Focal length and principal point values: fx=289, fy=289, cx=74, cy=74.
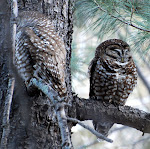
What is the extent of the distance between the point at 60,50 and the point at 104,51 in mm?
989

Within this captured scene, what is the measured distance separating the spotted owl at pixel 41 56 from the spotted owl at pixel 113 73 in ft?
2.74

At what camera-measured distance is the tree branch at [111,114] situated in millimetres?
2484

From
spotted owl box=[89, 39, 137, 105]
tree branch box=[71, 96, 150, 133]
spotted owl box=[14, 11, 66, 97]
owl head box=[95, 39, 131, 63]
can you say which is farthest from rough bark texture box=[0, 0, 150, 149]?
owl head box=[95, 39, 131, 63]

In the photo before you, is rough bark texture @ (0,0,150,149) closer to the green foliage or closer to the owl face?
the green foliage

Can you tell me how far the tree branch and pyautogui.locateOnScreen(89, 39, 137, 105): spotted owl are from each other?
471 millimetres

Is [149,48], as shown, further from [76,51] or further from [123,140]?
[123,140]

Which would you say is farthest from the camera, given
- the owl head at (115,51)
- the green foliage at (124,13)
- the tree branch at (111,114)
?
the owl head at (115,51)

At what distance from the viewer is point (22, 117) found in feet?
7.04

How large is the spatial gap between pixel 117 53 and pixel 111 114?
86 cm

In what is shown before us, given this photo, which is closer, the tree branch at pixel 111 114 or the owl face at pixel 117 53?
the tree branch at pixel 111 114

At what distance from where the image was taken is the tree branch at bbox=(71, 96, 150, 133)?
2.48 meters

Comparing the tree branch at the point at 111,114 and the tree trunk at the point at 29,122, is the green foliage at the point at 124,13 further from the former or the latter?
the tree trunk at the point at 29,122

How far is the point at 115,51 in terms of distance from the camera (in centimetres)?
317

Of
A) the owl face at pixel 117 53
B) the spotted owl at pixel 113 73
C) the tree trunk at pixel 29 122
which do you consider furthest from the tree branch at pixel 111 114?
the owl face at pixel 117 53
